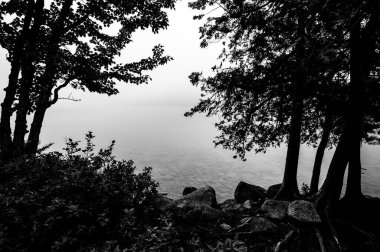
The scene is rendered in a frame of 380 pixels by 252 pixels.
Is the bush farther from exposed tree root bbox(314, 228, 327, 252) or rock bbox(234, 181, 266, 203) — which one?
rock bbox(234, 181, 266, 203)

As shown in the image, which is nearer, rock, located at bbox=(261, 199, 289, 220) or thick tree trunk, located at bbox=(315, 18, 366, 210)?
thick tree trunk, located at bbox=(315, 18, 366, 210)

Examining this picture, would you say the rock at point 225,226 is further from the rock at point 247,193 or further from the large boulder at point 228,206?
the rock at point 247,193

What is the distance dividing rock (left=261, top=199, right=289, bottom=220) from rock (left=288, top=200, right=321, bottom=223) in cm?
40

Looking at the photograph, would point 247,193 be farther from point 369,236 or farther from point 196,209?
point 196,209

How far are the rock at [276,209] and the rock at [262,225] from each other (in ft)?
2.02

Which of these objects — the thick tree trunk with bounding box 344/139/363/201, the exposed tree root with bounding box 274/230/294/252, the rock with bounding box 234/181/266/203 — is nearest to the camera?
the exposed tree root with bounding box 274/230/294/252

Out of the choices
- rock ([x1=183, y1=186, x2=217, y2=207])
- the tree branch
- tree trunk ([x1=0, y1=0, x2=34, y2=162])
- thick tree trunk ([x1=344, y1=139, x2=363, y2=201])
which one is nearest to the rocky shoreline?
thick tree trunk ([x1=344, y1=139, x2=363, y2=201])

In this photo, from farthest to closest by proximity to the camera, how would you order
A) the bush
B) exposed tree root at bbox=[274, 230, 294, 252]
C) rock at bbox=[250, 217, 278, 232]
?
rock at bbox=[250, 217, 278, 232], exposed tree root at bbox=[274, 230, 294, 252], the bush

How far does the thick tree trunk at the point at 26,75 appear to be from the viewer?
6.33 m

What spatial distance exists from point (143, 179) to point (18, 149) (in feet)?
15.0

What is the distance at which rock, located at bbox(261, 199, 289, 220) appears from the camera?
7274mm

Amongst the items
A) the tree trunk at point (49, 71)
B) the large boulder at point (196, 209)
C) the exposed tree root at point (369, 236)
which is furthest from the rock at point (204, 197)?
the tree trunk at point (49, 71)

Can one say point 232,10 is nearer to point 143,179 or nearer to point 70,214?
point 143,179

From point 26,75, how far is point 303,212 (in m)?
9.22
